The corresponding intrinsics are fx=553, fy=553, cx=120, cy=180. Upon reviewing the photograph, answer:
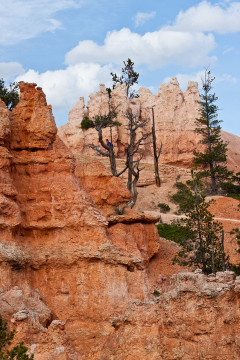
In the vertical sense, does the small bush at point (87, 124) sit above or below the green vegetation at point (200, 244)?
above

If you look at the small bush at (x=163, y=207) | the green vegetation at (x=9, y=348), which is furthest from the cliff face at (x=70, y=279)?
the small bush at (x=163, y=207)

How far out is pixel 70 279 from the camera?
1553 cm

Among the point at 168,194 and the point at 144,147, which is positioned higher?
the point at 144,147

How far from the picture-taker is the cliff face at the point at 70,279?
1123 cm

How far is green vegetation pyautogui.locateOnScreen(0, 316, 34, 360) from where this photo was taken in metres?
10.2

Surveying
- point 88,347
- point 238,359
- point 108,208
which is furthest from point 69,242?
point 238,359

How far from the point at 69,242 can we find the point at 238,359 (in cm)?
663

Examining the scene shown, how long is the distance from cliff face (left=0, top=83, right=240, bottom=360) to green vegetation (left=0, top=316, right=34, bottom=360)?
0.25m

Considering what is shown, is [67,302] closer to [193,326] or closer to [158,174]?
[193,326]

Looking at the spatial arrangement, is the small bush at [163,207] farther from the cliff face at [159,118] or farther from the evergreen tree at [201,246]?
the evergreen tree at [201,246]

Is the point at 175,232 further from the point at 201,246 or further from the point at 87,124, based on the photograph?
the point at 87,124

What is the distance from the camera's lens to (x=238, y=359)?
10.6m

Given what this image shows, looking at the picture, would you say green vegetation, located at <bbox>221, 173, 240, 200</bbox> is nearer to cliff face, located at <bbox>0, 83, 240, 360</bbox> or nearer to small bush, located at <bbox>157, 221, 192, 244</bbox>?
small bush, located at <bbox>157, 221, 192, 244</bbox>

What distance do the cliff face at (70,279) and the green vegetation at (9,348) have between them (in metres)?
0.25
